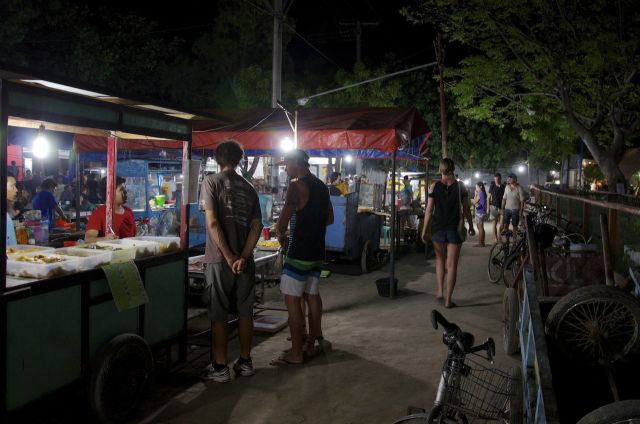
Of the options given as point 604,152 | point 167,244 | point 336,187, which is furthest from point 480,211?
point 167,244

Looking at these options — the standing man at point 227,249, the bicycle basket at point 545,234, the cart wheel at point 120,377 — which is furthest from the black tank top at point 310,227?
the bicycle basket at point 545,234

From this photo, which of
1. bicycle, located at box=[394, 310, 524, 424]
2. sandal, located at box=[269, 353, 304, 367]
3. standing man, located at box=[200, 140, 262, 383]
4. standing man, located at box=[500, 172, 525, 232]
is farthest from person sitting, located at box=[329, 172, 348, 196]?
bicycle, located at box=[394, 310, 524, 424]

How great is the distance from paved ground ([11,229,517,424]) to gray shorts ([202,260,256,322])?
26.5 inches

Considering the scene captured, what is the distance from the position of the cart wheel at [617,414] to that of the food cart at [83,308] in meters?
3.28

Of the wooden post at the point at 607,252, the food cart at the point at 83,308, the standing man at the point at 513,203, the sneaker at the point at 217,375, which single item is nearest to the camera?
the food cart at the point at 83,308

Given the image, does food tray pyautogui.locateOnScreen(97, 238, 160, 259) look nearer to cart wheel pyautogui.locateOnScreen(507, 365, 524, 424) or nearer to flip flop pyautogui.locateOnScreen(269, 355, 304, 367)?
flip flop pyautogui.locateOnScreen(269, 355, 304, 367)

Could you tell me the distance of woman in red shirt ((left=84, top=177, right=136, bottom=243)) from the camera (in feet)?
18.9

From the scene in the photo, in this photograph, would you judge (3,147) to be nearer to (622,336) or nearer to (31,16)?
(622,336)

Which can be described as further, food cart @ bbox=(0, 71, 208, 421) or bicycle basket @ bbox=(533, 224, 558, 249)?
bicycle basket @ bbox=(533, 224, 558, 249)

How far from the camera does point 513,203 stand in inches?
551

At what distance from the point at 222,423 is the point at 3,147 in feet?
8.42

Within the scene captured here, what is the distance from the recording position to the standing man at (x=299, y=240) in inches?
219

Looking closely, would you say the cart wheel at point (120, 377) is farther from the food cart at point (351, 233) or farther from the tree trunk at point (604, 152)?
the tree trunk at point (604, 152)

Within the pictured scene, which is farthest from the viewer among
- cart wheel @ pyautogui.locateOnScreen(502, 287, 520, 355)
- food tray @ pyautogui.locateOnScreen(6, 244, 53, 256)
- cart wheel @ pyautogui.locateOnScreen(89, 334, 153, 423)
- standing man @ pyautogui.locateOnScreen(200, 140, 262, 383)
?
cart wheel @ pyautogui.locateOnScreen(502, 287, 520, 355)
